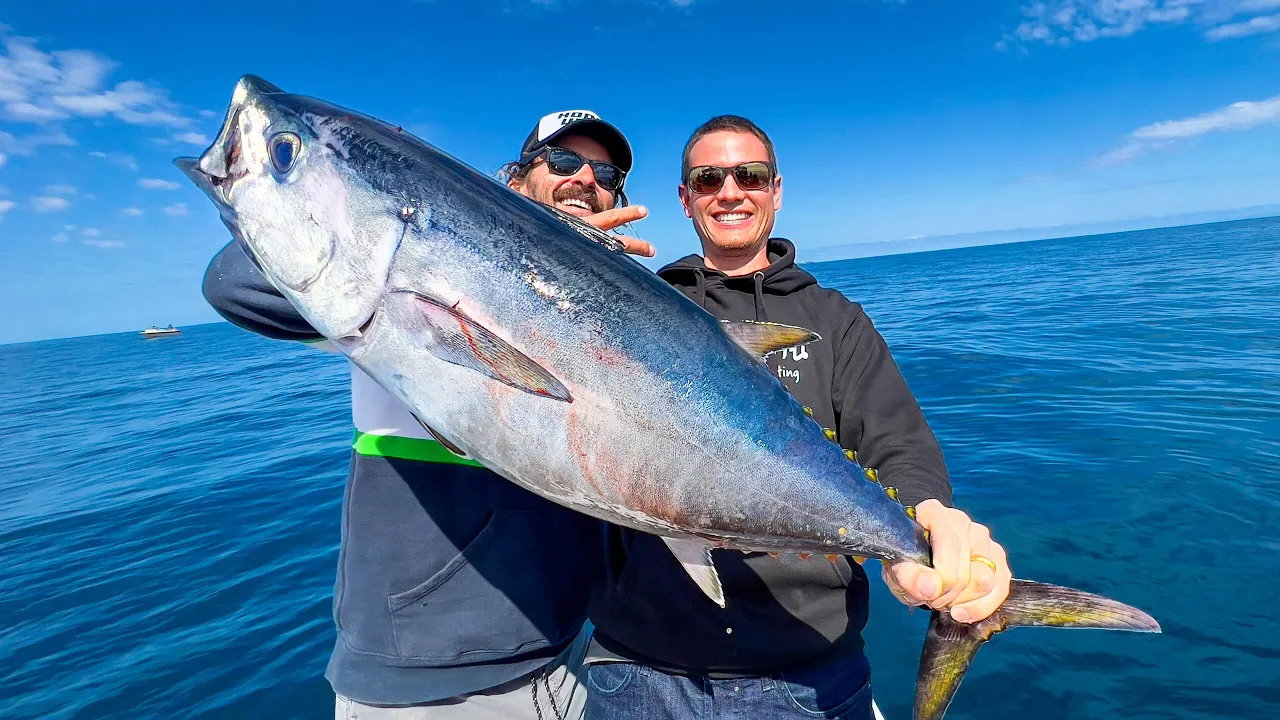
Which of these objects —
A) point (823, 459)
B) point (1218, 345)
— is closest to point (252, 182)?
point (823, 459)

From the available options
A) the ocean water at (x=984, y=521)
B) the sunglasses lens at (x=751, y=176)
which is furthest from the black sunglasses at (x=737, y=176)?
the ocean water at (x=984, y=521)

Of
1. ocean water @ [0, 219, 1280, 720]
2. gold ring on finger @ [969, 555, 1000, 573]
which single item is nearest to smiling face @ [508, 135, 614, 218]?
gold ring on finger @ [969, 555, 1000, 573]

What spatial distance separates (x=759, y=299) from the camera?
9.50 feet

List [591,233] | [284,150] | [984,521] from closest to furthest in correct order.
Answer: [284,150] < [591,233] < [984,521]

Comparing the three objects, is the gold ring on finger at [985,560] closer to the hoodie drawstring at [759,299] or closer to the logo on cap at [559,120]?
the hoodie drawstring at [759,299]

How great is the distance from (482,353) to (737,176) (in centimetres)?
189

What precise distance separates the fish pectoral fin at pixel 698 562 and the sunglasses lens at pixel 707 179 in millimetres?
1905

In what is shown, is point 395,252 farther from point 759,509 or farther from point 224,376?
point 224,376

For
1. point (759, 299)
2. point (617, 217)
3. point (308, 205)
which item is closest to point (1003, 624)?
point (759, 299)

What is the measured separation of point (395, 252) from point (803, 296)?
6.49ft

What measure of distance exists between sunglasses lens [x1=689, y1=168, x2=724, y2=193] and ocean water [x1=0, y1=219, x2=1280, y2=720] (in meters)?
4.30

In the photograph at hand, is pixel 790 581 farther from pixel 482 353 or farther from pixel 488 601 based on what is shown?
pixel 482 353

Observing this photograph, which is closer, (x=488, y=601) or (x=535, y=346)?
(x=535, y=346)

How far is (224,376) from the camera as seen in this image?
2797cm
